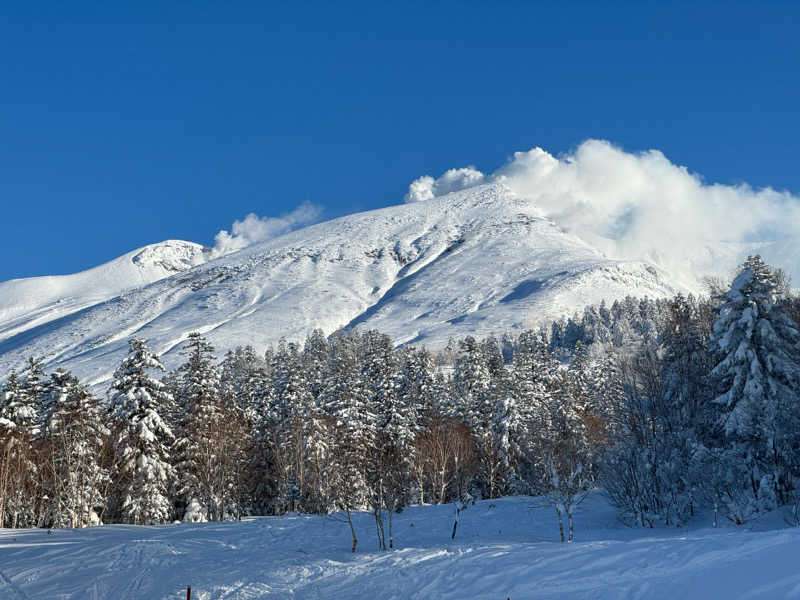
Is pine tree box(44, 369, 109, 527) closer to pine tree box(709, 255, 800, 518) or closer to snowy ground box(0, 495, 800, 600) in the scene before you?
snowy ground box(0, 495, 800, 600)

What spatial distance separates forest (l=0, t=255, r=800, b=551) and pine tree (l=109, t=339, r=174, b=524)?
0.36ft

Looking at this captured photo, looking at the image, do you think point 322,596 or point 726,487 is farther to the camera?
point 726,487

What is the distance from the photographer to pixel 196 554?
26953 millimetres

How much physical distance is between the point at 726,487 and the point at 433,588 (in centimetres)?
1720

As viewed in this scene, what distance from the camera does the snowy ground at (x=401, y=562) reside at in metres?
14.9

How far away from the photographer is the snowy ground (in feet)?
48.8

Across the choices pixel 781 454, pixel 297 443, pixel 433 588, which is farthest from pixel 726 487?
pixel 297 443

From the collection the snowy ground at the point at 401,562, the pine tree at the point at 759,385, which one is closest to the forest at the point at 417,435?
the pine tree at the point at 759,385

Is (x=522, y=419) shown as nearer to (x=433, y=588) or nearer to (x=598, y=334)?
(x=433, y=588)

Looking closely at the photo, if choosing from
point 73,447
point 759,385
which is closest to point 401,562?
point 759,385

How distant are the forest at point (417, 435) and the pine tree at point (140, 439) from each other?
0.11 metres

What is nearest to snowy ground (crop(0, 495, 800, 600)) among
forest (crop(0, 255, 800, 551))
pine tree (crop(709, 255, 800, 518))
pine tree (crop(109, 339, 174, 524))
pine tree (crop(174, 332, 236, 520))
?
forest (crop(0, 255, 800, 551))

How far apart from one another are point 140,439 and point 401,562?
20.8m

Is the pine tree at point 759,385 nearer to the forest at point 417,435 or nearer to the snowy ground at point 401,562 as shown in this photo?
the forest at point 417,435
